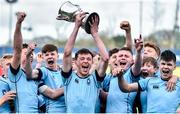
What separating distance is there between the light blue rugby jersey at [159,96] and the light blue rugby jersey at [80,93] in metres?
0.64

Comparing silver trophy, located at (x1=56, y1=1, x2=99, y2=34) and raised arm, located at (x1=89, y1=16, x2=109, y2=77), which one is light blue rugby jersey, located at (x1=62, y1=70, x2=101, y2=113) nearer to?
raised arm, located at (x1=89, y1=16, x2=109, y2=77)

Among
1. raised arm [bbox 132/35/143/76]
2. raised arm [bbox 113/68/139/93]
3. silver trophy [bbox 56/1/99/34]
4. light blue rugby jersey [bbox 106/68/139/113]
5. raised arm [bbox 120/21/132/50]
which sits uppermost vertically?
silver trophy [bbox 56/1/99/34]

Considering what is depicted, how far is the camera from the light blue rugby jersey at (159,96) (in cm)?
789

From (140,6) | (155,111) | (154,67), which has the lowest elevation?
(155,111)

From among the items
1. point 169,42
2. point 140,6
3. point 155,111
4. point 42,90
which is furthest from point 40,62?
point 169,42

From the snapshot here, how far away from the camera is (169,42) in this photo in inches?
1398

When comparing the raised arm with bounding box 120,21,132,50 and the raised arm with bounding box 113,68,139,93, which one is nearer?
the raised arm with bounding box 113,68,139,93

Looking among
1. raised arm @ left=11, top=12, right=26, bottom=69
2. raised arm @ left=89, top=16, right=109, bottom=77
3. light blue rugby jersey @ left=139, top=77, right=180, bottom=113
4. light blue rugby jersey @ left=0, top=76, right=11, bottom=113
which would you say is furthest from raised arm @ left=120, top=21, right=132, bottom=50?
light blue rugby jersey @ left=0, top=76, right=11, bottom=113

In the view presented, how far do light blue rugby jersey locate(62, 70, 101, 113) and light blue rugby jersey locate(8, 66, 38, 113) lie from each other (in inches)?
24.5

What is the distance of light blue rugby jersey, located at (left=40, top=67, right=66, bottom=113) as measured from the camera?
858 cm

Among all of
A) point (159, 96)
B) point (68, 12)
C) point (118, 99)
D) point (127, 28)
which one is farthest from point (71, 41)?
point (159, 96)

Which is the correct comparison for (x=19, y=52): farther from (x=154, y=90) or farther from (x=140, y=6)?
(x=140, y=6)

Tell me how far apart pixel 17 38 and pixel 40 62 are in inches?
55.0

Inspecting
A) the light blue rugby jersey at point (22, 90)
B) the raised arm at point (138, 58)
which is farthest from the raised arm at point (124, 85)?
the light blue rugby jersey at point (22, 90)
